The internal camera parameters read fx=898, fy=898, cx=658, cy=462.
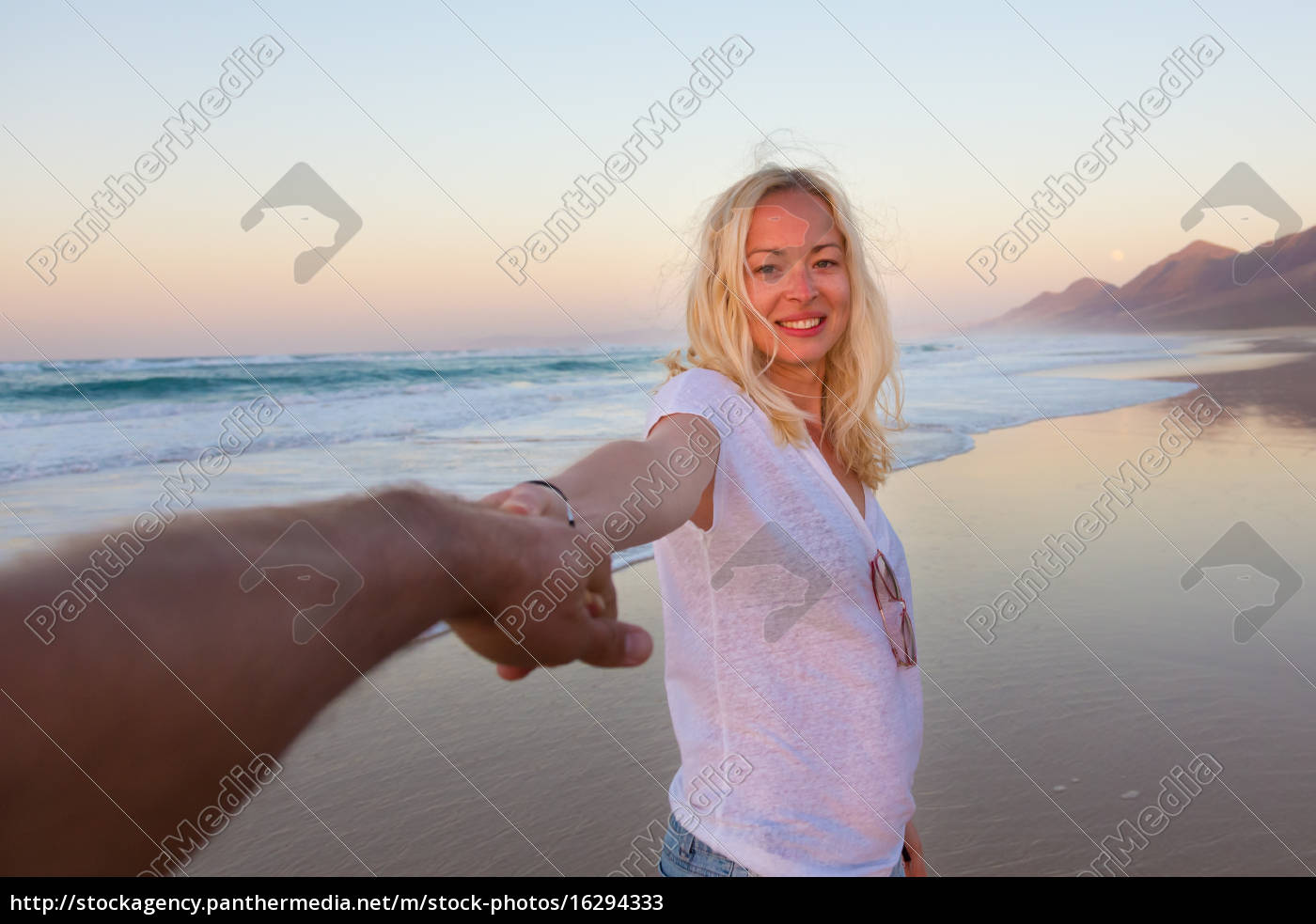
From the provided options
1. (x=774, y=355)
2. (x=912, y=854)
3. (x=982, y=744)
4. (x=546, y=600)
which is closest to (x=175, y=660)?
(x=546, y=600)

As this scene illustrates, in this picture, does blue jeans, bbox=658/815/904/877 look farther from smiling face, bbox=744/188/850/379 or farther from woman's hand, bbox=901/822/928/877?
smiling face, bbox=744/188/850/379

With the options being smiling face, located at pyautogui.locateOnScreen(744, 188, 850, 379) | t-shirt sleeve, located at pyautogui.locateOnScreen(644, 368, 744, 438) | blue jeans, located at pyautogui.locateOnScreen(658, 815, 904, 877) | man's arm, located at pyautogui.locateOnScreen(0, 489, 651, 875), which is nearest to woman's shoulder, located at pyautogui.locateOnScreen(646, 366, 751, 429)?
t-shirt sleeve, located at pyautogui.locateOnScreen(644, 368, 744, 438)

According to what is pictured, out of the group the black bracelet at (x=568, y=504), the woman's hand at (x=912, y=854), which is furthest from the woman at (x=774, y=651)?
the black bracelet at (x=568, y=504)

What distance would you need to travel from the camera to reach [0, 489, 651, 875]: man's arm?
1.52ft

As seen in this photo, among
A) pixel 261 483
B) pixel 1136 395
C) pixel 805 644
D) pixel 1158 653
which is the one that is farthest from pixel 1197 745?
pixel 1136 395

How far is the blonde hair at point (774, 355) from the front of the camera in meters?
2.00

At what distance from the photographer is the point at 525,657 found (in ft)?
2.76

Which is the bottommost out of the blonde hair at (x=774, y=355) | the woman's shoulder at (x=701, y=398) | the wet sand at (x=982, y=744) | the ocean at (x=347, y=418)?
the ocean at (x=347, y=418)

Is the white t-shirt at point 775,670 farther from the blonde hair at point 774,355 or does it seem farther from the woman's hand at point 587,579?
the woman's hand at point 587,579

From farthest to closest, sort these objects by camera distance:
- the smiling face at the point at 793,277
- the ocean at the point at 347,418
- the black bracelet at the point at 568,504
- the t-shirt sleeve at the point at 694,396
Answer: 1. the ocean at the point at 347,418
2. the smiling face at the point at 793,277
3. the t-shirt sleeve at the point at 694,396
4. the black bracelet at the point at 568,504

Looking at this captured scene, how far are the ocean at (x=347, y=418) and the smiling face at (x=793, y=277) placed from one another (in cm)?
128

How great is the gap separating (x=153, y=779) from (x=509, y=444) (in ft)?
34.0

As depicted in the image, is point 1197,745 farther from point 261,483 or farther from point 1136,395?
point 1136,395

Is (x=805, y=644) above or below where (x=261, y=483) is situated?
above
